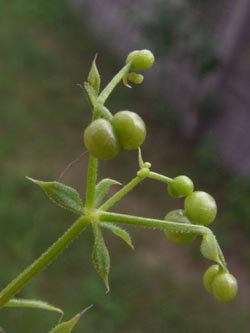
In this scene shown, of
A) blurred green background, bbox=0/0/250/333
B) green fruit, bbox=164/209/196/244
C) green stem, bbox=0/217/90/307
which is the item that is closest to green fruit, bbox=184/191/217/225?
green fruit, bbox=164/209/196/244

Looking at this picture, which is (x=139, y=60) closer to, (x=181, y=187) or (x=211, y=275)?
(x=181, y=187)

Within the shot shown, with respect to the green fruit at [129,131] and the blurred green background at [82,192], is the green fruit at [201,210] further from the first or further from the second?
the blurred green background at [82,192]

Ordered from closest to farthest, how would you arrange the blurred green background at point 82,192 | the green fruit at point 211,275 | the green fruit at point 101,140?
the green fruit at point 101,140
the green fruit at point 211,275
the blurred green background at point 82,192

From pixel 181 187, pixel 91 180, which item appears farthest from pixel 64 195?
pixel 181 187

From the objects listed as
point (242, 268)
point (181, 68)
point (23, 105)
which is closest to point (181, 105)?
point (181, 68)

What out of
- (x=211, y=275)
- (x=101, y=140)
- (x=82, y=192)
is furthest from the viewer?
(x=82, y=192)

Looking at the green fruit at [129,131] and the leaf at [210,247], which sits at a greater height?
the green fruit at [129,131]

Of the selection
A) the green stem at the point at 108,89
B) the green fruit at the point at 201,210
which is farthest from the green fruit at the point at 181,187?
the green stem at the point at 108,89
